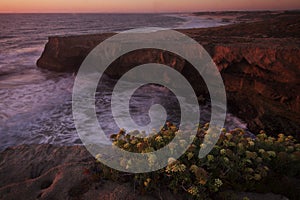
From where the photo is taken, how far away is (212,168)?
4.54 metres

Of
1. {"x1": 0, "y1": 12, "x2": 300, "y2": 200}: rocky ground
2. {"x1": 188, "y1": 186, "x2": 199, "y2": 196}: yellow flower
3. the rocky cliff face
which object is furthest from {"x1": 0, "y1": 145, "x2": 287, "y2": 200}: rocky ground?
the rocky cliff face

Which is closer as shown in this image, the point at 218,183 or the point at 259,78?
the point at 218,183

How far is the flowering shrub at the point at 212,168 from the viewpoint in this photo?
422 cm

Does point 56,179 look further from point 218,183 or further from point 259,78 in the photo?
point 259,78

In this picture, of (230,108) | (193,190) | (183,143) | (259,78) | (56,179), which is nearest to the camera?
(193,190)

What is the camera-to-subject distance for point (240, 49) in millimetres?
10398

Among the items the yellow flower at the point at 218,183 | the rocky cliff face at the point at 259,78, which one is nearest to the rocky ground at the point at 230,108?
the rocky cliff face at the point at 259,78

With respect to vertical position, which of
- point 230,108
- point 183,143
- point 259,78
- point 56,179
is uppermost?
point 259,78

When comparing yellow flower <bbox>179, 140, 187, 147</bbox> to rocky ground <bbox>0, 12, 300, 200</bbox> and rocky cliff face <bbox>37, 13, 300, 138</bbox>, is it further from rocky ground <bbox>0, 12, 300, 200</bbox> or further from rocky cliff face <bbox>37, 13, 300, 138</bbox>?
rocky cliff face <bbox>37, 13, 300, 138</bbox>

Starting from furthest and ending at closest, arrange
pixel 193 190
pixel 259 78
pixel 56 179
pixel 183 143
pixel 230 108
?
pixel 230 108 → pixel 259 78 → pixel 56 179 → pixel 183 143 → pixel 193 190

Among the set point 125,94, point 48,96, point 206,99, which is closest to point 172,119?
point 206,99

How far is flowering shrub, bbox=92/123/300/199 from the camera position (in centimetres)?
422

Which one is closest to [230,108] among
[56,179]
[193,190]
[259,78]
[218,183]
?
[259,78]

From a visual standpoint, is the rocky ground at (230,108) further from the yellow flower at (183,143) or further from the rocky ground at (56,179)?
the yellow flower at (183,143)
